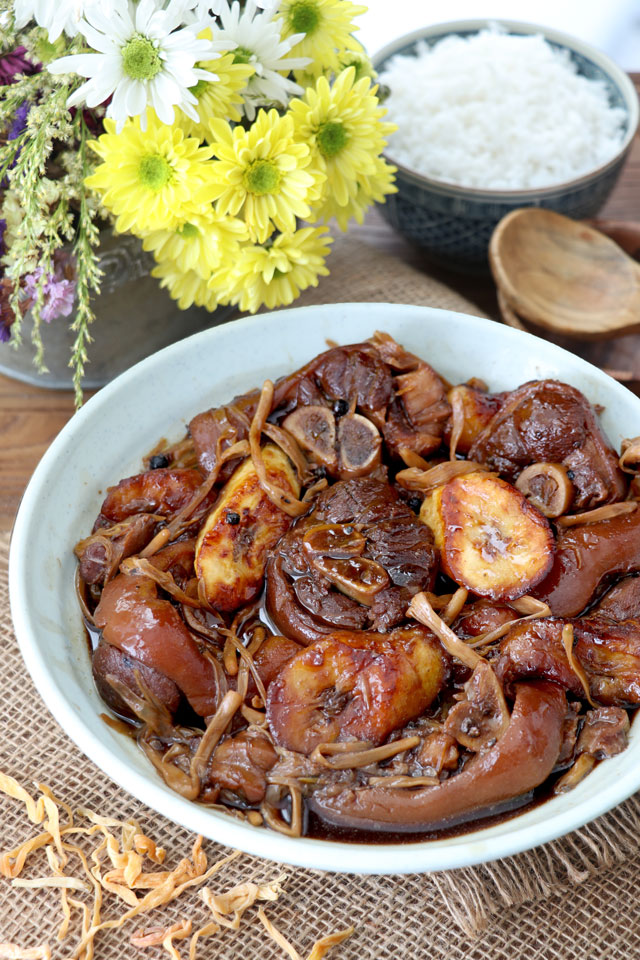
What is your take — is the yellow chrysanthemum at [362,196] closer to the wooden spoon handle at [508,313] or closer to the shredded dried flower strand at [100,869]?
the wooden spoon handle at [508,313]

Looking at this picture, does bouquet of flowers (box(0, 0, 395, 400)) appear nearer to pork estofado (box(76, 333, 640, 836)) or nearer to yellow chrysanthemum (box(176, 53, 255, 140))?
yellow chrysanthemum (box(176, 53, 255, 140))

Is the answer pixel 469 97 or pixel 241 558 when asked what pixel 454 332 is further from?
pixel 469 97

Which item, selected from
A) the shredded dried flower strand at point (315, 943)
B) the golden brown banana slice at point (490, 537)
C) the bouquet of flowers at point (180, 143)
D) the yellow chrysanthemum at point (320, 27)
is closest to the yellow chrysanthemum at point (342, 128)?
the bouquet of flowers at point (180, 143)

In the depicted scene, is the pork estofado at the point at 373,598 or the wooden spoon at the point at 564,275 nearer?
the pork estofado at the point at 373,598

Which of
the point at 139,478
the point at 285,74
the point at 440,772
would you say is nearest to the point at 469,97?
the point at 285,74

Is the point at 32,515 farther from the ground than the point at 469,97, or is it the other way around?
the point at 469,97

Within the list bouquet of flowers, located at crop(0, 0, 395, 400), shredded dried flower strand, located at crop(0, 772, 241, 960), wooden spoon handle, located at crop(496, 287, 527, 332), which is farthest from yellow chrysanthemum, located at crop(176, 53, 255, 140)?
shredded dried flower strand, located at crop(0, 772, 241, 960)
